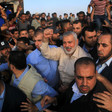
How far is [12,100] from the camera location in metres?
1.86

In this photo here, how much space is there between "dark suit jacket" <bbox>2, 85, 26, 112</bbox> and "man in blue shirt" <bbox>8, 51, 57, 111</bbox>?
0.54 ft

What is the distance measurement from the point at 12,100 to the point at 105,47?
148cm

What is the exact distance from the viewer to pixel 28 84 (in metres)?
2.03

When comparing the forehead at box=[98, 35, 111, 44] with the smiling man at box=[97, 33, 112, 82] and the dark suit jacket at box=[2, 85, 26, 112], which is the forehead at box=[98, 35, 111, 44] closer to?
the smiling man at box=[97, 33, 112, 82]

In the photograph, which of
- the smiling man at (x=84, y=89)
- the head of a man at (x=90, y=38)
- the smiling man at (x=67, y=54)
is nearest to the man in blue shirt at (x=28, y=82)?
the smiling man at (x=84, y=89)

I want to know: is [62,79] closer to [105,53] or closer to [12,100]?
[105,53]

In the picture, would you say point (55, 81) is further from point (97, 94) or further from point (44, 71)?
point (97, 94)

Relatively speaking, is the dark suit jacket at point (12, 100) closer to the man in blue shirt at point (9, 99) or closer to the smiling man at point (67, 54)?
the man in blue shirt at point (9, 99)

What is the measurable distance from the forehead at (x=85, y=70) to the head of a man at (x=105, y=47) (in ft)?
1.66

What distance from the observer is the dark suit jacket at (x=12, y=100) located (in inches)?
73.0

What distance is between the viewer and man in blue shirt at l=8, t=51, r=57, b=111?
204cm

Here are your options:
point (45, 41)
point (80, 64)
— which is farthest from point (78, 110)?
point (45, 41)

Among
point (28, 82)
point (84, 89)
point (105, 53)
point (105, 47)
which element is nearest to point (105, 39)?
point (105, 47)

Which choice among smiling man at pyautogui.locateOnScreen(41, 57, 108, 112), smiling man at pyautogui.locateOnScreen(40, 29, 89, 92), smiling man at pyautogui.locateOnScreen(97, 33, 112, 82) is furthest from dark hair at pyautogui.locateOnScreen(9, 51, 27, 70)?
smiling man at pyautogui.locateOnScreen(97, 33, 112, 82)
